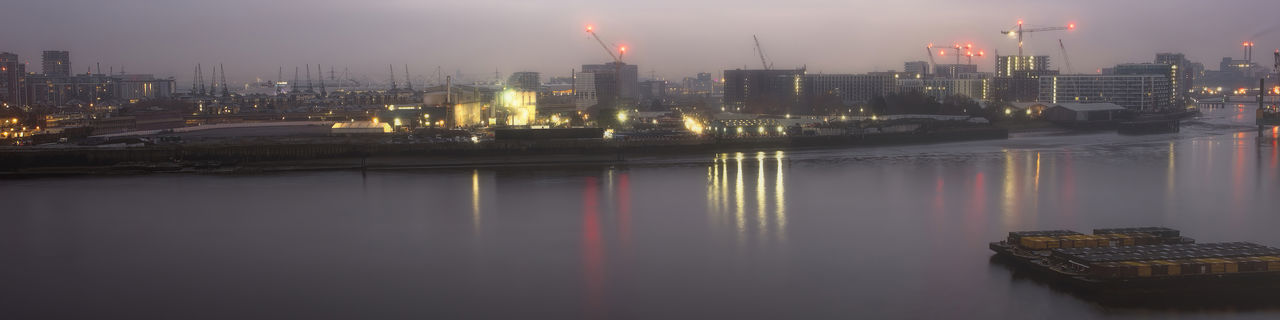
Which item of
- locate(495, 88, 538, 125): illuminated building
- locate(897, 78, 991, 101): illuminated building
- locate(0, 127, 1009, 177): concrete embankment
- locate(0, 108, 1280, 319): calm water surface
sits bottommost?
locate(0, 108, 1280, 319): calm water surface

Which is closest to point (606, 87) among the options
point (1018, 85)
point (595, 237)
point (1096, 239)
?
point (1018, 85)

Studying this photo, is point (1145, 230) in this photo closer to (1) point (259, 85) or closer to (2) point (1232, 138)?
(2) point (1232, 138)

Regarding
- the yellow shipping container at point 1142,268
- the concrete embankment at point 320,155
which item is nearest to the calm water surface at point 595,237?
the yellow shipping container at point 1142,268

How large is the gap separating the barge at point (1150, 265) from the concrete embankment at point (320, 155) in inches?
254

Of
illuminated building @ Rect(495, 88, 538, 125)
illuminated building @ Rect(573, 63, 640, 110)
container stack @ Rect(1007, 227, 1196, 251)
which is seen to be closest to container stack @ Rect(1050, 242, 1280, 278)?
container stack @ Rect(1007, 227, 1196, 251)

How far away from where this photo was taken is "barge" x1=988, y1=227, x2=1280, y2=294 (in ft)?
14.0

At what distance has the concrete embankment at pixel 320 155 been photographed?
10008 mm

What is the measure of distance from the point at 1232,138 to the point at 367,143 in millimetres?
12061

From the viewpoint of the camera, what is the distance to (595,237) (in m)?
5.93

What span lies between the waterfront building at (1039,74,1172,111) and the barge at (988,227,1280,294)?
733 inches

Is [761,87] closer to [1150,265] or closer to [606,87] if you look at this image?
[606,87]

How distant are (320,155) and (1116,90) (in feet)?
62.4

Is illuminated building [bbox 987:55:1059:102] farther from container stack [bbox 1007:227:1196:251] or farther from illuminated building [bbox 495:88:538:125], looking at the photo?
container stack [bbox 1007:227:1196:251]

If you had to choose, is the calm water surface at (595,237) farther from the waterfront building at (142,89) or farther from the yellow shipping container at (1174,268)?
the waterfront building at (142,89)
